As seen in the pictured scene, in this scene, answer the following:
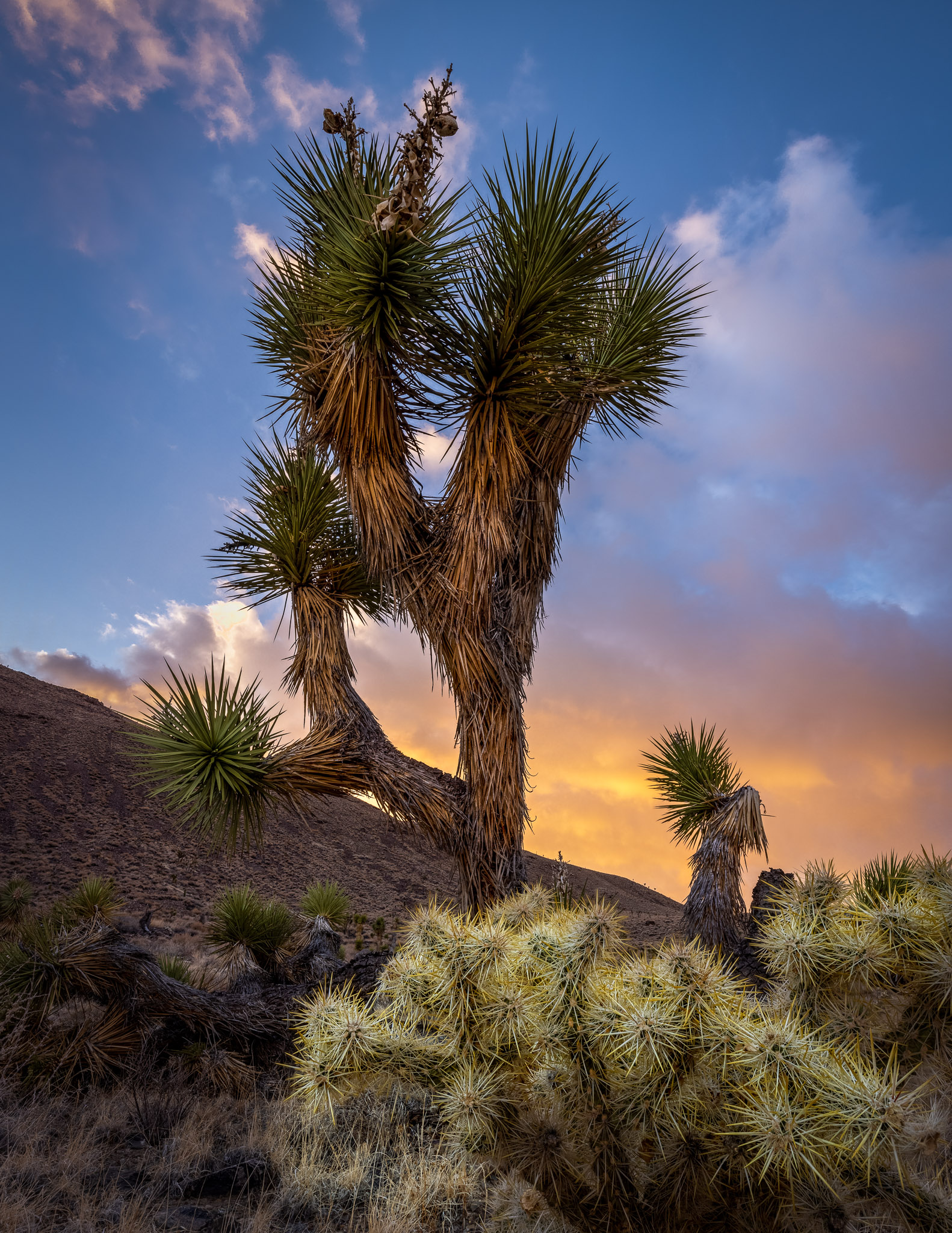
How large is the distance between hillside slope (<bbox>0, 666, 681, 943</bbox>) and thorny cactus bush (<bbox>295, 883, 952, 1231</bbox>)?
992 cm

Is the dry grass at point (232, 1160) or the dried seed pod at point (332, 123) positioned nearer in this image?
the dry grass at point (232, 1160)

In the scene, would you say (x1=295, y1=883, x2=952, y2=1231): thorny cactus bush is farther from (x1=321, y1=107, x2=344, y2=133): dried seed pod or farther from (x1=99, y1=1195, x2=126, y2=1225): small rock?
(x1=321, y1=107, x2=344, y2=133): dried seed pod

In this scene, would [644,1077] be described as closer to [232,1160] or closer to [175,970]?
[232,1160]

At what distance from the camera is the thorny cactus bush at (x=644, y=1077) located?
253cm

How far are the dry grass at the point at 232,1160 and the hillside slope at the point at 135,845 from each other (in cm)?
850

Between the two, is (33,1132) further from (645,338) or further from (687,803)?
(645,338)

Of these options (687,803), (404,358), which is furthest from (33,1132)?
(687,803)

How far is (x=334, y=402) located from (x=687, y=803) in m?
6.03

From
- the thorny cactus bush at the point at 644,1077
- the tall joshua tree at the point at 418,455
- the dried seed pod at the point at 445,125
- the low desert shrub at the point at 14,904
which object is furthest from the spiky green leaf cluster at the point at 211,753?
the low desert shrub at the point at 14,904

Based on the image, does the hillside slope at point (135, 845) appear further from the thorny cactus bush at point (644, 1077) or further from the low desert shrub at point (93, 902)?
the thorny cactus bush at point (644, 1077)


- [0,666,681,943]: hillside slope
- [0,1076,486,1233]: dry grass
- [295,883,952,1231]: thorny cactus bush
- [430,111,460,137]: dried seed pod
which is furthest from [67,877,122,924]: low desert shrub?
[430,111,460,137]: dried seed pod

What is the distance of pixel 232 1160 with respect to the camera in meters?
3.96

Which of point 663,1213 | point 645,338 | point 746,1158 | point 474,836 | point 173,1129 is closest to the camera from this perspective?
point 746,1158

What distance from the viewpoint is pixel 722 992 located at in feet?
9.61
